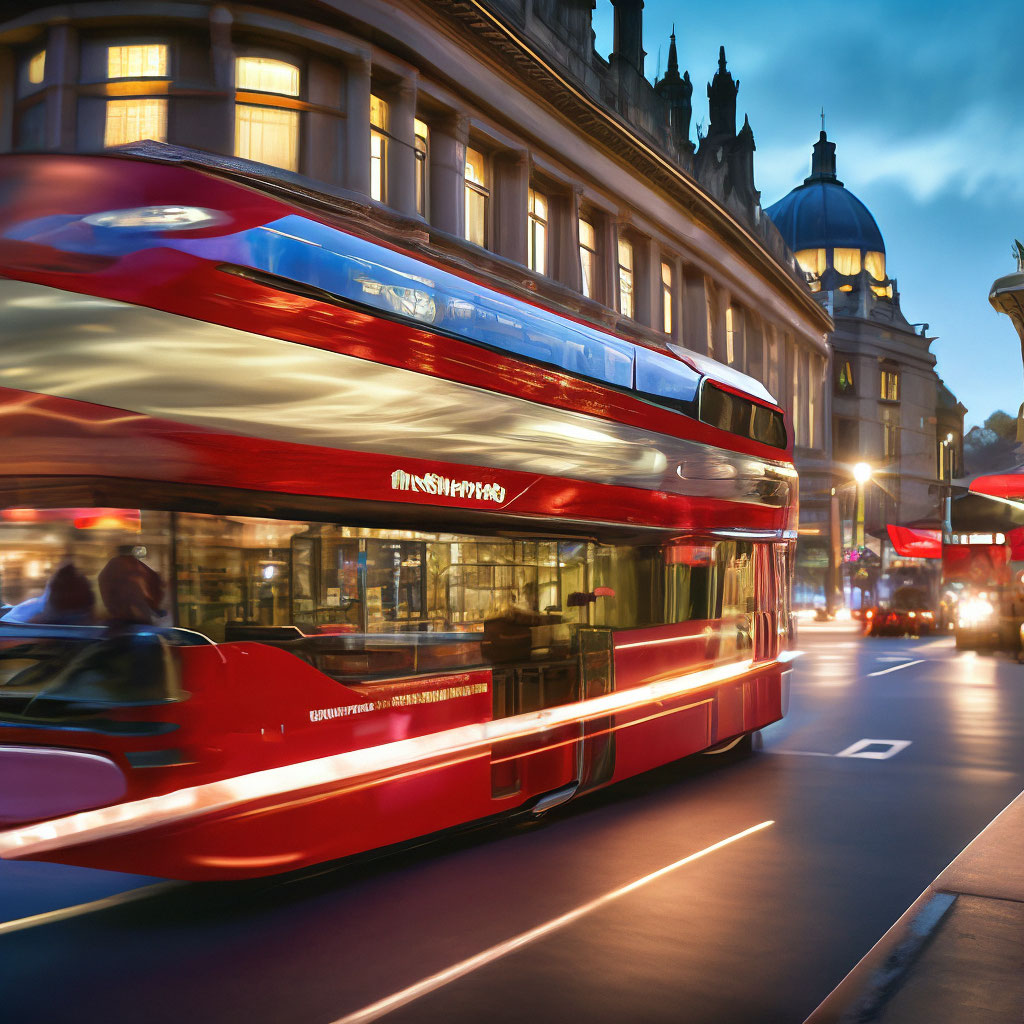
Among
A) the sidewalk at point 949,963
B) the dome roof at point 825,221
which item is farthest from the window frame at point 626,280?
the dome roof at point 825,221

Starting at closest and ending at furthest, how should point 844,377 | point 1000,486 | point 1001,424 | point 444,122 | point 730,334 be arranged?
point 444,122, point 1000,486, point 730,334, point 844,377, point 1001,424

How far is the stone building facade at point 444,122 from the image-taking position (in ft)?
75.3

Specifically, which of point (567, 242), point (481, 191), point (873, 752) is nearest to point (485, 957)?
point (873, 752)

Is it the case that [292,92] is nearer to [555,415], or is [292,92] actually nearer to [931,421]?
[555,415]

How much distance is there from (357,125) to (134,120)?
420 centimetres

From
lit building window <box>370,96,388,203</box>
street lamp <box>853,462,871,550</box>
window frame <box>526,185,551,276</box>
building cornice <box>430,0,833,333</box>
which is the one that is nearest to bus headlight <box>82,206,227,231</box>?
lit building window <box>370,96,388,203</box>

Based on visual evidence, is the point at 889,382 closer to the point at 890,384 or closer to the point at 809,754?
the point at 890,384

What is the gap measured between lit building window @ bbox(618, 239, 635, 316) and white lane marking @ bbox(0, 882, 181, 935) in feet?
105

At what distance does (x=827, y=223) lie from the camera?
78125 mm

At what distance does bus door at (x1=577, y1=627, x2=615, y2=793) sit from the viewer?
9.37 meters

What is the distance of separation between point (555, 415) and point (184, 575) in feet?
12.0

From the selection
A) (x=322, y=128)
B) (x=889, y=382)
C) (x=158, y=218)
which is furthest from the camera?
(x=889, y=382)

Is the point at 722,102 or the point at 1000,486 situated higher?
the point at 722,102

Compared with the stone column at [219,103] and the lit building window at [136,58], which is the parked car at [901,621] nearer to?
the stone column at [219,103]
